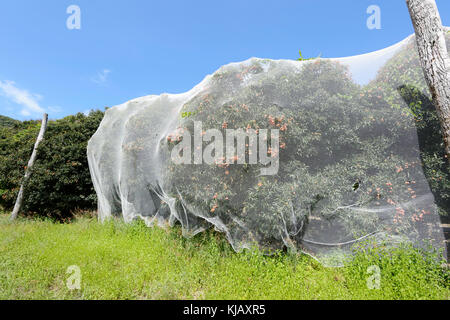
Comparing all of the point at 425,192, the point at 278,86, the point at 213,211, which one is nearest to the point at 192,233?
the point at 213,211

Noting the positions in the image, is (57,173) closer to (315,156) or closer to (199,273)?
(199,273)

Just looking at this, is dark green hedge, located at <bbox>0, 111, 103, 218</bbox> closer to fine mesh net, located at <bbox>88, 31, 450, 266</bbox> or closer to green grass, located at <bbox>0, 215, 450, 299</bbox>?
green grass, located at <bbox>0, 215, 450, 299</bbox>

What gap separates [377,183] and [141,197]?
4372 mm

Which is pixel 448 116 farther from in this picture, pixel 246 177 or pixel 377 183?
pixel 246 177

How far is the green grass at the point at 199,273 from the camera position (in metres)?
2.55

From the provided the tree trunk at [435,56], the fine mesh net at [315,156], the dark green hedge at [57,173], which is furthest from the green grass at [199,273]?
the dark green hedge at [57,173]

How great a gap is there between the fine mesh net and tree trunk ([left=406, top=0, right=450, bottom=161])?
0.89 ft

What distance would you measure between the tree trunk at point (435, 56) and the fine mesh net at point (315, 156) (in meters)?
0.27

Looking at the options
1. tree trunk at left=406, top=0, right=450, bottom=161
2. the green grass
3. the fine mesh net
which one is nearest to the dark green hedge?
the green grass

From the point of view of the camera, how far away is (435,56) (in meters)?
2.62

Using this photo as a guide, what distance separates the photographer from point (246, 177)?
304 centimetres

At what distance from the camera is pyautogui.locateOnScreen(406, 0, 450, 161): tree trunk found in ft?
8.43

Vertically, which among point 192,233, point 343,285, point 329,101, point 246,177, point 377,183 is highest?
point 329,101

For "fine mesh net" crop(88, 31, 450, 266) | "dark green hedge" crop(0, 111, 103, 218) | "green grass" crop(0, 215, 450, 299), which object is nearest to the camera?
"green grass" crop(0, 215, 450, 299)
